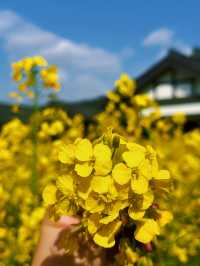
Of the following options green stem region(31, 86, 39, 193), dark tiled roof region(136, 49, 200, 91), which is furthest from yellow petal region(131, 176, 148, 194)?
dark tiled roof region(136, 49, 200, 91)

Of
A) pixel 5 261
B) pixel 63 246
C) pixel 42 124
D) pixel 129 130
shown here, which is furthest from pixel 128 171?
pixel 42 124

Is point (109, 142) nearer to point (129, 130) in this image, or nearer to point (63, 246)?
point (63, 246)

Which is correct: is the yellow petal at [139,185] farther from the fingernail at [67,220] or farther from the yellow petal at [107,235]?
the fingernail at [67,220]

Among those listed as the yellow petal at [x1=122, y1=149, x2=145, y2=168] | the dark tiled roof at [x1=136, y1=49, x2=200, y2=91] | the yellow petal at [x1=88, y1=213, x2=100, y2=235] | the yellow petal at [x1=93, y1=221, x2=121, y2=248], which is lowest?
the yellow petal at [x1=93, y1=221, x2=121, y2=248]

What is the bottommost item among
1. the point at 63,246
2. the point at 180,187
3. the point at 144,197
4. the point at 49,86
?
the point at 180,187

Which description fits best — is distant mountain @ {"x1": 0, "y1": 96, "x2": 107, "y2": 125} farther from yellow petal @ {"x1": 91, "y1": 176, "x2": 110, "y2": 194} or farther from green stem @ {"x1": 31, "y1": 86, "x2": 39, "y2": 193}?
yellow petal @ {"x1": 91, "y1": 176, "x2": 110, "y2": 194}

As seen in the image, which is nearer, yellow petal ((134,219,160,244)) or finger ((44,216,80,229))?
yellow petal ((134,219,160,244))
